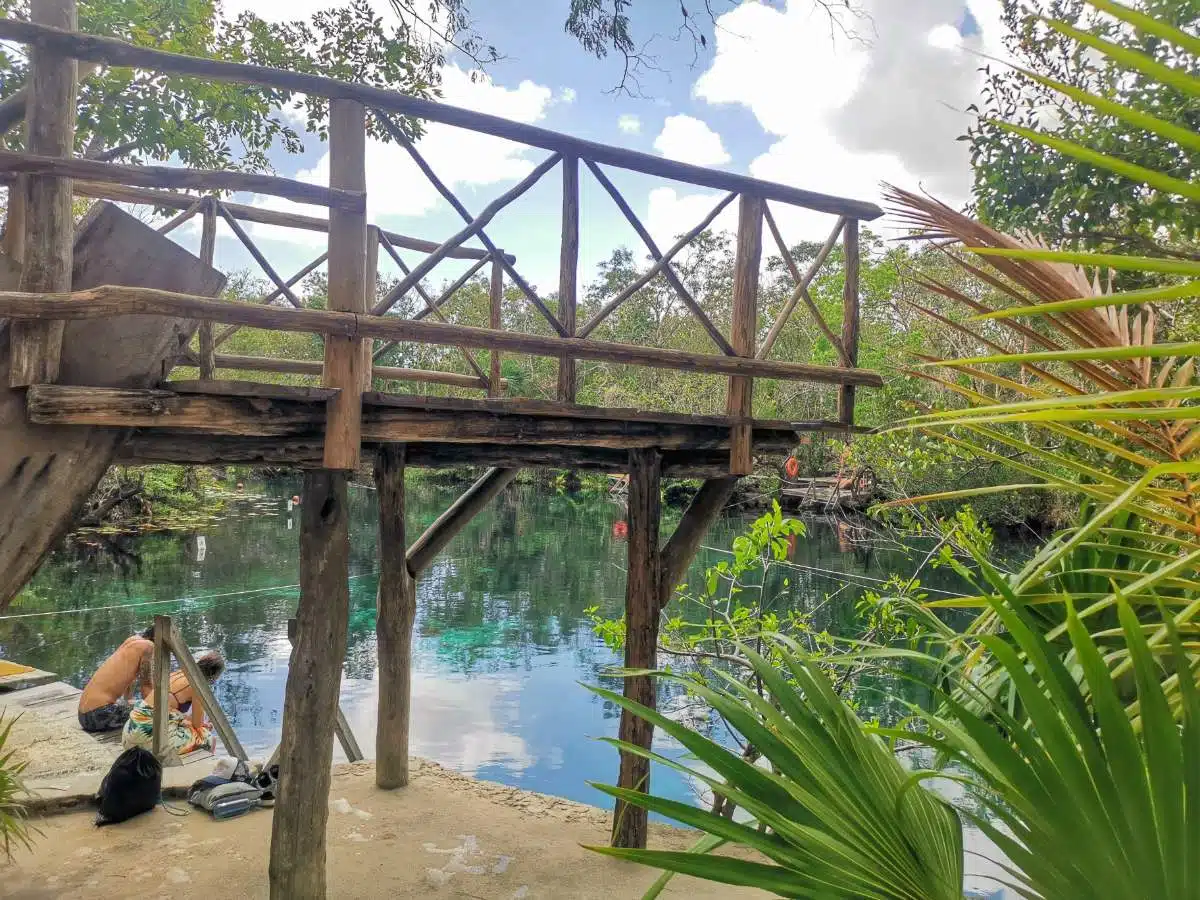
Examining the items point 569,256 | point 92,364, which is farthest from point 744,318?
point 92,364

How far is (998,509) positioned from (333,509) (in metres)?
15.3

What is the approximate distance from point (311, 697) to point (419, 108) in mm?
2554

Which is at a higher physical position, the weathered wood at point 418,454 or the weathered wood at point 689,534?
the weathered wood at point 418,454

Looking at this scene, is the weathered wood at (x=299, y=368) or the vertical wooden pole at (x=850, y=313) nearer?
the vertical wooden pole at (x=850, y=313)

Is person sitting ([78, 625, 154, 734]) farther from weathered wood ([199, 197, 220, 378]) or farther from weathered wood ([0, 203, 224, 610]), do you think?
weathered wood ([0, 203, 224, 610])

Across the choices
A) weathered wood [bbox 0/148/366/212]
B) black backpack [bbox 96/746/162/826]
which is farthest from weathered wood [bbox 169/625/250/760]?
weathered wood [bbox 0/148/366/212]

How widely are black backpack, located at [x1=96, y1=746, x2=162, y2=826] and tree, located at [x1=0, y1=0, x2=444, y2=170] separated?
14.7 feet

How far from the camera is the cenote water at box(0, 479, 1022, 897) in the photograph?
867 centimetres

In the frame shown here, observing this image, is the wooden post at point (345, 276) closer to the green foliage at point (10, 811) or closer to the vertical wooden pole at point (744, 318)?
the vertical wooden pole at point (744, 318)

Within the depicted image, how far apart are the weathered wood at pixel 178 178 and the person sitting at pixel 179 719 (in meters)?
3.80

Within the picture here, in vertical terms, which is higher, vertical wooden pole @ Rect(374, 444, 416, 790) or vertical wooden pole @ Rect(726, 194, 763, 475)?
vertical wooden pole @ Rect(726, 194, 763, 475)

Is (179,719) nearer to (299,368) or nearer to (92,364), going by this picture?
(299,368)

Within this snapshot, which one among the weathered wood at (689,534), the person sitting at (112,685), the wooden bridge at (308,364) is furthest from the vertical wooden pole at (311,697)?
the person sitting at (112,685)

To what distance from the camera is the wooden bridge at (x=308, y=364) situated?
2557mm
